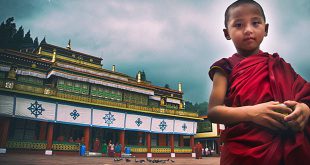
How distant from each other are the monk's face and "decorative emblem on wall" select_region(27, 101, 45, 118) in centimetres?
1760

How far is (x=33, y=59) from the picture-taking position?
20125mm

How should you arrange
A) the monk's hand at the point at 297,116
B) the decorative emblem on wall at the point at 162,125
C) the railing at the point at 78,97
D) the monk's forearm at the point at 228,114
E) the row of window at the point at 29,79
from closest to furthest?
the monk's hand at the point at 297,116 < the monk's forearm at the point at 228,114 < the railing at the point at 78,97 < the row of window at the point at 29,79 < the decorative emblem on wall at the point at 162,125

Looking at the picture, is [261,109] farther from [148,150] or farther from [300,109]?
[148,150]

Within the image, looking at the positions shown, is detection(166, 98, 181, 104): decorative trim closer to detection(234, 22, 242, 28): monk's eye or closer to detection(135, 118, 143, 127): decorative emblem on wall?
detection(135, 118, 143, 127): decorative emblem on wall

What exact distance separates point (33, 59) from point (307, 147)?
22.3m

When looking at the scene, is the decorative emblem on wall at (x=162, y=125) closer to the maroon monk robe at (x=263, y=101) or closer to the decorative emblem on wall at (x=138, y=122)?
the decorative emblem on wall at (x=138, y=122)

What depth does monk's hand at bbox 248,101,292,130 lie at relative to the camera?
1.05 m

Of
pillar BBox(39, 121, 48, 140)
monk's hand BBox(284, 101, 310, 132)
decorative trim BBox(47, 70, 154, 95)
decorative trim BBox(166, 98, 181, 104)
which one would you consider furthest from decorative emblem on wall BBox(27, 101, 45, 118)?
monk's hand BBox(284, 101, 310, 132)

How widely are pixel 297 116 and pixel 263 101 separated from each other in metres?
0.17

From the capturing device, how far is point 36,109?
651 inches

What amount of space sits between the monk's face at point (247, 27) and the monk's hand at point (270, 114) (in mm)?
457

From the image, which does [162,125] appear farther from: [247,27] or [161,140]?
[247,27]

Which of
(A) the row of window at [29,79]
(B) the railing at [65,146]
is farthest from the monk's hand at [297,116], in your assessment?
(A) the row of window at [29,79]

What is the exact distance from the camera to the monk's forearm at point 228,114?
1145 millimetres
